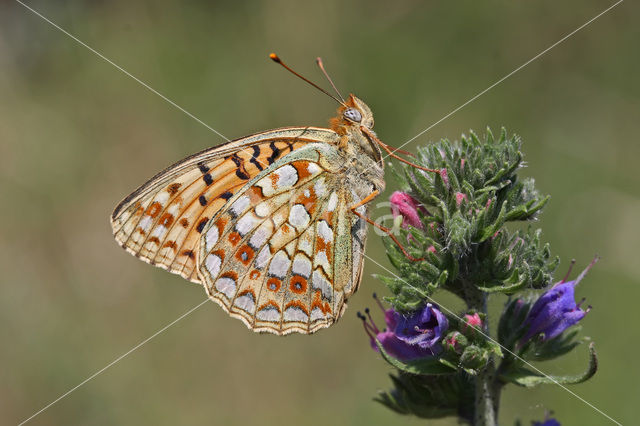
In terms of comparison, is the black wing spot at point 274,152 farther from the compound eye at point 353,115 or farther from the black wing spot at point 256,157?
the compound eye at point 353,115

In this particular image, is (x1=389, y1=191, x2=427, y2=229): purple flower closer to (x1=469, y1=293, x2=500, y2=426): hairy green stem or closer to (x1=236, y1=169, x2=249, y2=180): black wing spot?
(x1=469, y1=293, x2=500, y2=426): hairy green stem

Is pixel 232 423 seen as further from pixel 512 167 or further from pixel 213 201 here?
pixel 512 167

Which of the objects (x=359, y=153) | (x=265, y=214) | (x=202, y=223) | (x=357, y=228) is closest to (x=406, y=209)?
(x=357, y=228)

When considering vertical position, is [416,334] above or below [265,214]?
below

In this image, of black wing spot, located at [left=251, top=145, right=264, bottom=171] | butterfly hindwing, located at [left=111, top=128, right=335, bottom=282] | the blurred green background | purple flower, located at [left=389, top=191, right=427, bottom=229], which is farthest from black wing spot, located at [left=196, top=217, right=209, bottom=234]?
the blurred green background

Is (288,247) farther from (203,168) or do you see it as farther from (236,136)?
(236,136)
